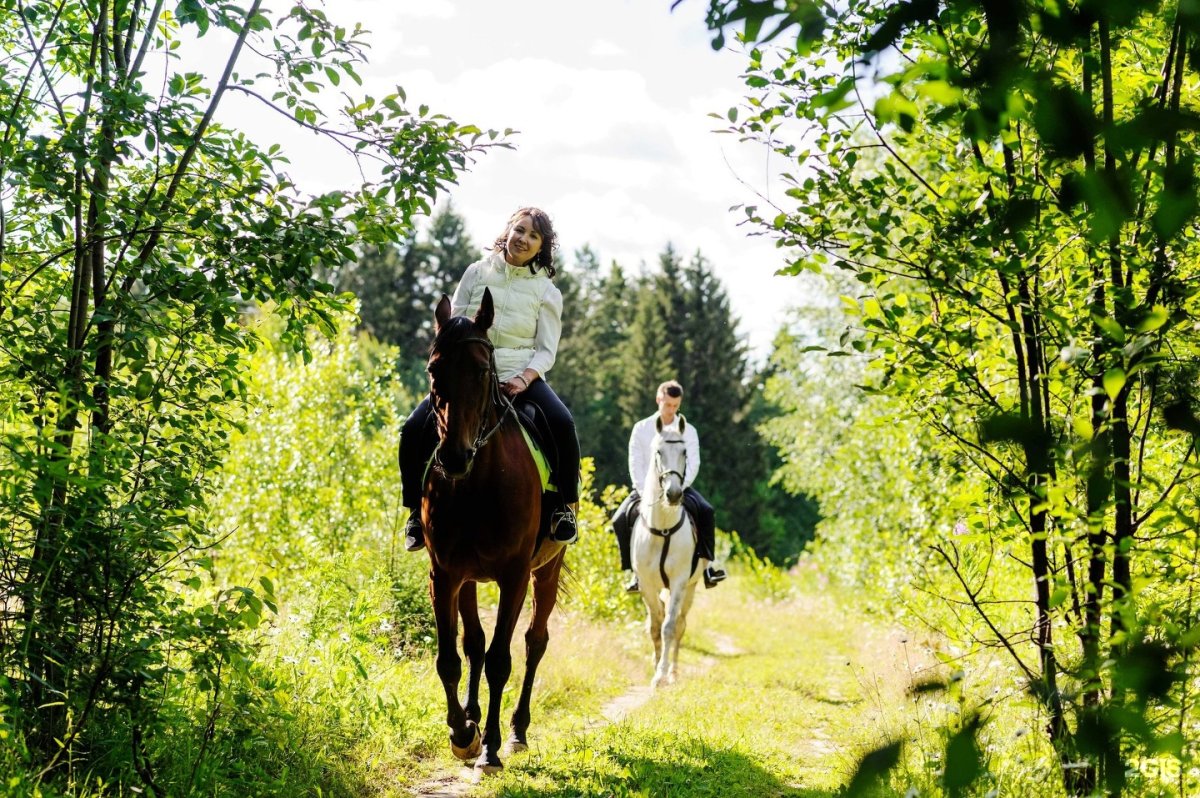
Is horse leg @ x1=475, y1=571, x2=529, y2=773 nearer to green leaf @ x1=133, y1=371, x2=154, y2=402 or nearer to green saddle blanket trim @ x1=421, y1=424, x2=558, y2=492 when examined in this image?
green saddle blanket trim @ x1=421, y1=424, x2=558, y2=492

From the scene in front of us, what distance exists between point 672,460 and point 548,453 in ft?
15.1

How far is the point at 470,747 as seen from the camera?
261 inches

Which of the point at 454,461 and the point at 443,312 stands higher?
the point at 443,312

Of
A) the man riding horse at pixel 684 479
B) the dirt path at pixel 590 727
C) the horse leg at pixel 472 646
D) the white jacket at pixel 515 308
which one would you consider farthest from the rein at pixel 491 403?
the man riding horse at pixel 684 479

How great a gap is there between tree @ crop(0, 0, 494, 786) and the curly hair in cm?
136

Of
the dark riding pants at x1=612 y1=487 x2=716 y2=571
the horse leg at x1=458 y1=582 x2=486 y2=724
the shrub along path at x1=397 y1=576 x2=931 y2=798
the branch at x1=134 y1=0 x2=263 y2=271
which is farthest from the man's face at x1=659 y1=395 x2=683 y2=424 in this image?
the branch at x1=134 y1=0 x2=263 y2=271

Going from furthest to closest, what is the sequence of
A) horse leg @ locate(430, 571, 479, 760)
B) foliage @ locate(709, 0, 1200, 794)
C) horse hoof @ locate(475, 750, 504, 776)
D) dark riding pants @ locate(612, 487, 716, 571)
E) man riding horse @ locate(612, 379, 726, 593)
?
dark riding pants @ locate(612, 487, 716, 571) < man riding horse @ locate(612, 379, 726, 593) < horse leg @ locate(430, 571, 479, 760) < horse hoof @ locate(475, 750, 504, 776) < foliage @ locate(709, 0, 1200, 794)

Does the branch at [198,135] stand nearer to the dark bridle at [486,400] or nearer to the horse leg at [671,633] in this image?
the dark bridle at [486,400]

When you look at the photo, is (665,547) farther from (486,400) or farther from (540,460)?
(486,400)

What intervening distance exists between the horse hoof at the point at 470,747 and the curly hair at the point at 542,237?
307cm

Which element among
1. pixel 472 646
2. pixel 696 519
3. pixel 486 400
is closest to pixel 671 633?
pixel 696 519

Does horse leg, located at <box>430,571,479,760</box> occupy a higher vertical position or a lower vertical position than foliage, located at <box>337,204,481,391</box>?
lower

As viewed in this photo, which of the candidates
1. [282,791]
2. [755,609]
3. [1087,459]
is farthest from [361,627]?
[755,609]

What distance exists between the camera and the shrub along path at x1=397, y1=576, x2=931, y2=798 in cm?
638
